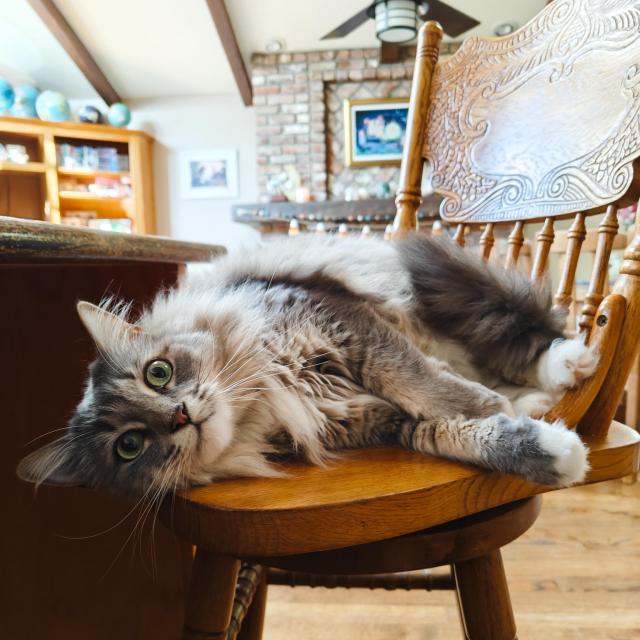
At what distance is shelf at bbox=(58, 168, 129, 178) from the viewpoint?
18.3ft

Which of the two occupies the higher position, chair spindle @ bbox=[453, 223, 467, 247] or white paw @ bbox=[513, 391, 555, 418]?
chair spindle @ bbox=[453, 223, 467, 247]

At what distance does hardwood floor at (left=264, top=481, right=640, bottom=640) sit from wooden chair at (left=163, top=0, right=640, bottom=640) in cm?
41

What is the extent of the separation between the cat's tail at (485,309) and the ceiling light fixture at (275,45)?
503cm

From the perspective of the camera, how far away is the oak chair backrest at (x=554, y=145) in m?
0.73

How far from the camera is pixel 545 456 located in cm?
57

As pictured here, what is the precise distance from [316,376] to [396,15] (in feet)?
11.5

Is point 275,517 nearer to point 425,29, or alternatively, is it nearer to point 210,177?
point 425,29

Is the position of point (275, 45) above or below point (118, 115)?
above

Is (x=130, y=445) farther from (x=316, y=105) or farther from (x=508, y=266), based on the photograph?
(x=316, y=105)

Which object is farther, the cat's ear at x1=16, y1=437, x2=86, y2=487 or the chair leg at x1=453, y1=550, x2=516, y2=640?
the chair leg at x1=453, y1=550, x2=516, y2=640

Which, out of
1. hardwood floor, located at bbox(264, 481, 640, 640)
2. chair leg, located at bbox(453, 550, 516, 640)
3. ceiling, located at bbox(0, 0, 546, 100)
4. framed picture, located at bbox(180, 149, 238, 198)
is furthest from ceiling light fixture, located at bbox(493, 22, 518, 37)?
chair leg, located at bbox(453, 550, 516, 640)

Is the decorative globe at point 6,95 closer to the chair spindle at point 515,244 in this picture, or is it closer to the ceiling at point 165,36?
the ceiling at point 165,36

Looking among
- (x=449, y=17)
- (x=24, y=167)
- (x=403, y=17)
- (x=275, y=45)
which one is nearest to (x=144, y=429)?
(x=403, y=17)

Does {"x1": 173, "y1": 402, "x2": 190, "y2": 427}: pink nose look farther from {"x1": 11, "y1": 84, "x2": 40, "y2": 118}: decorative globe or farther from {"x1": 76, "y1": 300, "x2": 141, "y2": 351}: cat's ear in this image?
{"x1": 11, "y1": 84, "x2": 40, "y2": 118}: decorative globe
